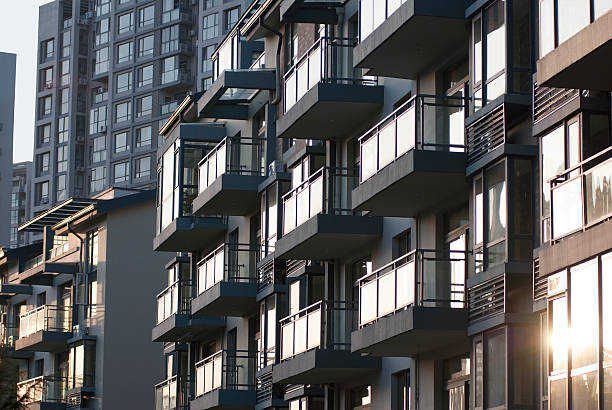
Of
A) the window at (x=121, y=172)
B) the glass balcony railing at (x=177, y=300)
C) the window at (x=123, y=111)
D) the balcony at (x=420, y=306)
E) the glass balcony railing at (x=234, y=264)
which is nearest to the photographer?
the balcony at (x=420, y=306)

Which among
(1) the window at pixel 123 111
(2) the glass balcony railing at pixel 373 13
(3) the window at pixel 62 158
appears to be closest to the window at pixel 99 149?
(1) the window at pixel 123 111

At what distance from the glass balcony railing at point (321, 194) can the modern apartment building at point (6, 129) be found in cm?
6155

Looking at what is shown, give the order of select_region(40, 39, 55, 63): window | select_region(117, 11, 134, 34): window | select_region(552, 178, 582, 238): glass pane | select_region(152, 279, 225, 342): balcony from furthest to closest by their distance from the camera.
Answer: select_region(40, 39, 55, 63): window < select_region(117, 11, 134, 34): window < select_region(152, 279, 225, 342): balcony < select_region(552, 178, 582, 238): glass pane

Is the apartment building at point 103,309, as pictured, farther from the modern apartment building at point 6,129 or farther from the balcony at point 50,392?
the modern apartment building at point 6,129

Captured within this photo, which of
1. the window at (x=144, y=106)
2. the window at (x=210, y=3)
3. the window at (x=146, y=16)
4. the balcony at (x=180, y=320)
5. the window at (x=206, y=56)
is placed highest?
the window at (x=146, y=16)

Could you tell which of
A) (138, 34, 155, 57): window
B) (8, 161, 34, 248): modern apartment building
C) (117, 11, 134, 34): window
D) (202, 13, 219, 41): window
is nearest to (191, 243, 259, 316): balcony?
(202, 13, 219, 41): window

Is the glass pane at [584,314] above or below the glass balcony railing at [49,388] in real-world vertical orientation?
below

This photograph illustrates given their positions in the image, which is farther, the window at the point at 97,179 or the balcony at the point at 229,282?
the window at the point at 97,179

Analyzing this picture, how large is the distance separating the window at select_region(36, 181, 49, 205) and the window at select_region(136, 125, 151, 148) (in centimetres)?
1220

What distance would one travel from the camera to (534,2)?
73.6 feet

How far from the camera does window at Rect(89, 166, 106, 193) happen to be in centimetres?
11381

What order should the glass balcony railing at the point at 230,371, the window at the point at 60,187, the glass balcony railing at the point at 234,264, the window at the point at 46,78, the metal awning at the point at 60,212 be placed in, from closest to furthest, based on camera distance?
the glass balcony railing at the point at 230,371 → the glass balcony railing at the point at 234,264 → the metal awning at the point at 60,212 → the window at the point at 60,187 → the window at the point at 46,78

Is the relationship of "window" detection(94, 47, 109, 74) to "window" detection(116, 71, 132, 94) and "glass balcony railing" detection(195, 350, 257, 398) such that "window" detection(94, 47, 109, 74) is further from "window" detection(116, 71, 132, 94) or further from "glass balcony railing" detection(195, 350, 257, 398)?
"glass balcony railing" detection(195, 350, 257, 398)

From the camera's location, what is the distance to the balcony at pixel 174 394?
4309cm
